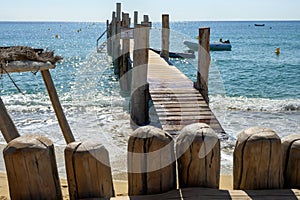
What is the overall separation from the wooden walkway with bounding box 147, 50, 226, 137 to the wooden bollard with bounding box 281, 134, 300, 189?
16.5 ft

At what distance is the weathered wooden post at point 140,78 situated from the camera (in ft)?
28.5

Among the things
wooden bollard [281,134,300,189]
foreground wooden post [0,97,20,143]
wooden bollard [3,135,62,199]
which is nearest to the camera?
wooden bollard [3,135,62,199]

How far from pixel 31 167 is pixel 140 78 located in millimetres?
7328

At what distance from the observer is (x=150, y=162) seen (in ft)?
6.50

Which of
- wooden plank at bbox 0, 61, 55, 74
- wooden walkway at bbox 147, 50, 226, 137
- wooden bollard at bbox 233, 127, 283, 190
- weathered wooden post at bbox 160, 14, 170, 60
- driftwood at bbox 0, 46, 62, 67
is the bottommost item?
wooden walkway at bbox 147, 50, 226, 137

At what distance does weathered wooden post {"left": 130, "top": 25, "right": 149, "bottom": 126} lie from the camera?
8695mm

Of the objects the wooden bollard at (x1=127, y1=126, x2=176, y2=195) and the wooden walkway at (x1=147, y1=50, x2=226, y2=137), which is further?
the wooden walkway at (x1=147, y1=50, x2=226, y2=137)

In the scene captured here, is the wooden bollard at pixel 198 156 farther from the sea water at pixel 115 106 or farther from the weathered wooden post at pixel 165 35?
the weathered wooden post at pixel 165 35

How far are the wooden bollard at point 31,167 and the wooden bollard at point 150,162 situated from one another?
439mm

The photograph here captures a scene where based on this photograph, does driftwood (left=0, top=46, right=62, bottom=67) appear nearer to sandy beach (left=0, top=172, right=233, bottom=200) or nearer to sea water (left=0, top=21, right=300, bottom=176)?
sea water (left=0, top=21, right=300, bottom=176)

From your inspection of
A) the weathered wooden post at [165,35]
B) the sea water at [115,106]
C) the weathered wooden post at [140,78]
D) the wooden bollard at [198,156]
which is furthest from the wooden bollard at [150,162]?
the weathered wooden post at [165,35]

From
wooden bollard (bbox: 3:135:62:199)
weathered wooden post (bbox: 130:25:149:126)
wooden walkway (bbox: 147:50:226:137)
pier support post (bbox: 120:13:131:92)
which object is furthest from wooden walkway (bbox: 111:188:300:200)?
pier support post (bbox: 120:13:131:92)

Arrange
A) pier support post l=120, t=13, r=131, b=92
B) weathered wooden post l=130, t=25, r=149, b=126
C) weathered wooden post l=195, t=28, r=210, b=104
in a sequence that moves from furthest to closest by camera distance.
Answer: pier support post l=120, t=13, r=131, b=92, weathered wooden post l=195, t=28, r=210, b=104, weathered wooden post l=130, t=25, r=149, b=126

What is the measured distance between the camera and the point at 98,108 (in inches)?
505
